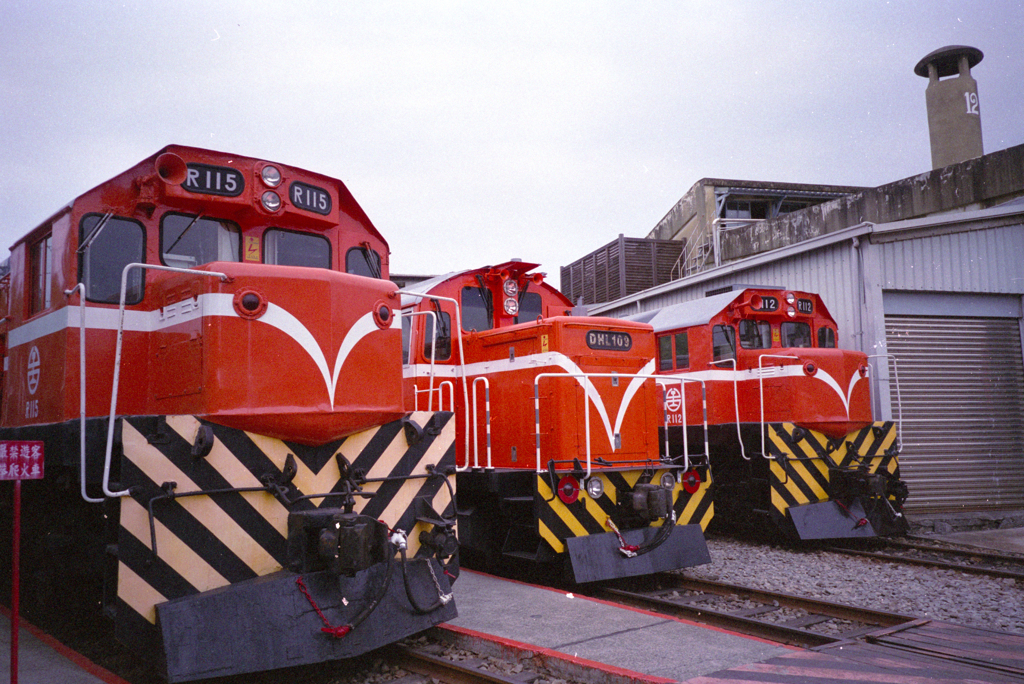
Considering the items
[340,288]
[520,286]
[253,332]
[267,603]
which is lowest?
[267,603]

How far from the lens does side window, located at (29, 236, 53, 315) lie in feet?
16.3

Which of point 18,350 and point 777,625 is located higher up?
point 18,350

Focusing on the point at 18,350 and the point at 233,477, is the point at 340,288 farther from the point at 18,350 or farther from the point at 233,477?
the point at 18,350

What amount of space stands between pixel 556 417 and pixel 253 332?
131 inches

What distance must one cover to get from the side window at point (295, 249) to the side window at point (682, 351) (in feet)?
19.4

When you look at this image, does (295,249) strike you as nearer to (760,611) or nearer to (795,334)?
(760,611)

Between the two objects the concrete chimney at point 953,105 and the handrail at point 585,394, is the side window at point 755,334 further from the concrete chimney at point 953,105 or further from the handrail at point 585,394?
the concrete chimney at point 953,105

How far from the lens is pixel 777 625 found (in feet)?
16.6

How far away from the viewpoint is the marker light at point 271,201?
473cm

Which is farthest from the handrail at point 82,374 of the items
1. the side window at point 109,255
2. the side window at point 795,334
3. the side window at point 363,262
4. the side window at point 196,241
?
the side window at point 795,334

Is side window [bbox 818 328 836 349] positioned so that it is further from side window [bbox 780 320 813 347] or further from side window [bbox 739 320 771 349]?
side window [bbox 739 320 771 349]

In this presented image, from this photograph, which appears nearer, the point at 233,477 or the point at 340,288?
the point at 233,477

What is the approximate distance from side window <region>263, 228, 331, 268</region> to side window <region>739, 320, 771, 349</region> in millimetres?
6027

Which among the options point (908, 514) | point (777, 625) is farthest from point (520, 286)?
point (908, 514)
